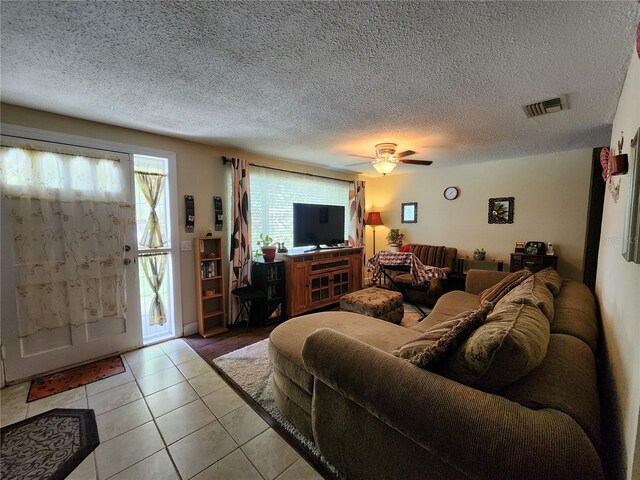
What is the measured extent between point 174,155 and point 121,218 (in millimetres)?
905

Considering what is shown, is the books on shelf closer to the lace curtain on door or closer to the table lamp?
the lace curtain on door

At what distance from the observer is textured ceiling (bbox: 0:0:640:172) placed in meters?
1.22

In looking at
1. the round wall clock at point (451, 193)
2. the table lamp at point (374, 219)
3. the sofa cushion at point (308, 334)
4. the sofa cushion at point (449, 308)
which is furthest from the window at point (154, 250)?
the round wall clock at point (451, 193)

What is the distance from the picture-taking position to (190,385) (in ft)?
7.44

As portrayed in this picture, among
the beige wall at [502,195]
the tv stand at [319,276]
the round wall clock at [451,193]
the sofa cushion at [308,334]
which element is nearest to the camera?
the sofa cushion at [308,334]

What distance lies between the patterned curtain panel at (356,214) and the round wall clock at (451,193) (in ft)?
5.02

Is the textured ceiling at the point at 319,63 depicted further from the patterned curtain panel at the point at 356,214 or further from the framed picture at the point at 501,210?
the patterned curtain panel at the point at 356,214

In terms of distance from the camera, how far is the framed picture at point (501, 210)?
4.10 m

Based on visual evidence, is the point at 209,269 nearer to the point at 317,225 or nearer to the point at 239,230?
the point at 239,230

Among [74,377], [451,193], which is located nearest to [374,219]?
[451,193]

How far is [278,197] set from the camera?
412cm

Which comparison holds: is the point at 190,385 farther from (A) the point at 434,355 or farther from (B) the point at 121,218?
(A) the point at 434,355

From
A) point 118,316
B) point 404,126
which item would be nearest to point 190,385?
point 118,316

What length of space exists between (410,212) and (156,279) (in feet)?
14.5
